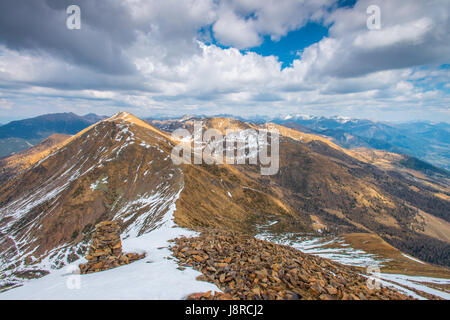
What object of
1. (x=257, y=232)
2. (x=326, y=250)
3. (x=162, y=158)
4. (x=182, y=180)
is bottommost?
(x=257, y=232)

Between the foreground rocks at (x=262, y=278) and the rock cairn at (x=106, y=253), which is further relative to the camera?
the rock cairn at (x=106, y=253)

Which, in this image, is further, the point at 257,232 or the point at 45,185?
the point at 45,185

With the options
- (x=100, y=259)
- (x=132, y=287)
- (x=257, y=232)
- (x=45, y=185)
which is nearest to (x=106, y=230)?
(x=100, y=259)

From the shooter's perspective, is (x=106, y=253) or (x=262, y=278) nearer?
(x=262, y=278)

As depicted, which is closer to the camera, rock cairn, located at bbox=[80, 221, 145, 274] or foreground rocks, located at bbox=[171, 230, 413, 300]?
foreground rocks, located at bbox=[171, 230, 413, 300]

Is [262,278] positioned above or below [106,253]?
above
